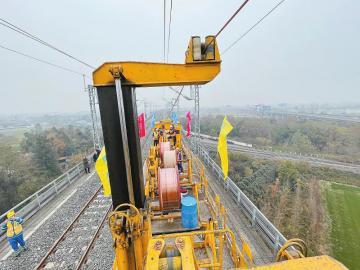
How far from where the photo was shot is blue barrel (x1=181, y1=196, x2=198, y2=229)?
6840 millimetres

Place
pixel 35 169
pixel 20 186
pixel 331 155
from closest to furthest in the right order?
pixel 20 186 → pixel 35 169 → pixel 331 155

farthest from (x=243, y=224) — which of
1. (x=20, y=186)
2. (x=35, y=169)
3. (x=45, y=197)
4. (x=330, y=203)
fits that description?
(x=35, y=169)

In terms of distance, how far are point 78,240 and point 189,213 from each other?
4604 millimetres

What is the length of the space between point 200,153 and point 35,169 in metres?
29.4

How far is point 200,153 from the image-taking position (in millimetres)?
19547

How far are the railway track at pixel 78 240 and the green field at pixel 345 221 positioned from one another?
2097cm

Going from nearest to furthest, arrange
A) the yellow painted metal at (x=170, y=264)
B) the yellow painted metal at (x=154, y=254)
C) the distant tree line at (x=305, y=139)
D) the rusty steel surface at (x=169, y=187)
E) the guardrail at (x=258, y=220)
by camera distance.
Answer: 1. the yellow painted metal at (x=154, y=254)
2. the yellow painted metal at (x=170, y=264)
3. the guardrail at (x=258, y=220)
4. the rusty steel surface at (x=169, y=187)
5. the distant tree line at (x=305, y=139)

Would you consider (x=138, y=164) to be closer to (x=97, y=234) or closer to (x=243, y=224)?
(x=97, y=234)

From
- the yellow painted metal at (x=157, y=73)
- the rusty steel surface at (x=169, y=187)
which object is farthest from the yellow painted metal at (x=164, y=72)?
the rusty steel surface at (x=169, y=187)

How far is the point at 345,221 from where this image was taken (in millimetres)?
22922

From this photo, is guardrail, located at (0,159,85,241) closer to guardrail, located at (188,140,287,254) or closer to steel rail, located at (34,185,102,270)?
steel rail, located at (34,185,102,270)

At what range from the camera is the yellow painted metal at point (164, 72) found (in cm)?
326

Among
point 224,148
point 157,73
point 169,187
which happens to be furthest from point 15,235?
point 224,148

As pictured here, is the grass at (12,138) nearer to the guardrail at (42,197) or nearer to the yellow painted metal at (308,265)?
the guardrail at (42,197)
